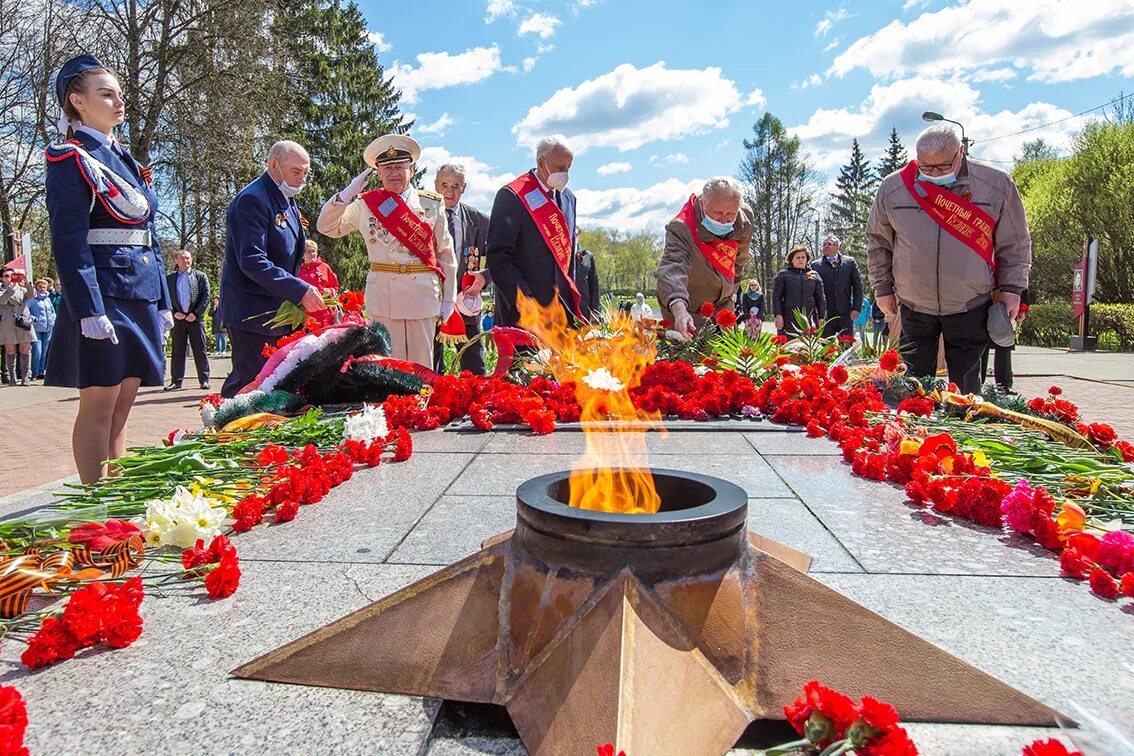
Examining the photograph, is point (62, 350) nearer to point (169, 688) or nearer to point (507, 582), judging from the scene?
point (169, 688)

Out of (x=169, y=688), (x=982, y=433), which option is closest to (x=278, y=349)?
(x=169, y=688)

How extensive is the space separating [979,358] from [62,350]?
5.38 meters

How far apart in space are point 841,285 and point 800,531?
29.3ft

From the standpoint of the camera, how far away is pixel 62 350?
3.41 meters

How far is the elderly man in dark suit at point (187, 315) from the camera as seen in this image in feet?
35.8

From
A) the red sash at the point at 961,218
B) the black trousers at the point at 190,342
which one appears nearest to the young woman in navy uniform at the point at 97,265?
the red sash at the point at 961,218

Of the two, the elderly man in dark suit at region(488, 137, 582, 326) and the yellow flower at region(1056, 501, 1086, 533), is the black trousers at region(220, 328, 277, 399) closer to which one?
the elderly man in dark suit at region(488, 137, 582, 326)

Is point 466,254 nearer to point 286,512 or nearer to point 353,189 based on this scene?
point 353,189

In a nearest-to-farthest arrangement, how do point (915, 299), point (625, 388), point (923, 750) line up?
point (923, 750)
point (625, 388)
point (915, 299)

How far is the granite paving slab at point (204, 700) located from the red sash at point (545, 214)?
3.90 meters

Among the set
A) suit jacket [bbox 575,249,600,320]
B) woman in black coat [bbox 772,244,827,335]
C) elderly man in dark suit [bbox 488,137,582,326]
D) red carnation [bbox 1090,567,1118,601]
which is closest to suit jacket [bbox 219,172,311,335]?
elderly man in dark suit [bbox 488,137,582,326]

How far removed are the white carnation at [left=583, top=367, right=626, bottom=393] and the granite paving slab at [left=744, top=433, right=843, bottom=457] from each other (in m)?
0.78

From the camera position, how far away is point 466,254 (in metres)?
7.40

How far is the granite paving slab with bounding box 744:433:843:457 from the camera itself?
12.2 feet
